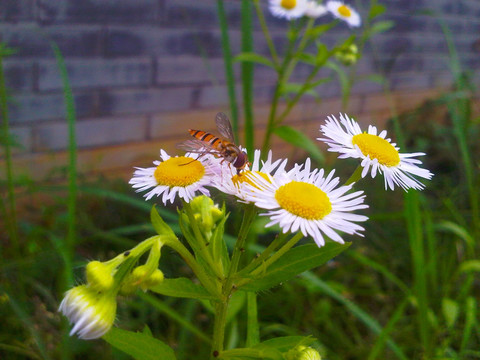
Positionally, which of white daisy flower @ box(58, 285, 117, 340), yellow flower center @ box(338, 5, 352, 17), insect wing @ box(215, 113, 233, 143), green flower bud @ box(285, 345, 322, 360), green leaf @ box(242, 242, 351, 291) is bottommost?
green flower bud @ box(285, 345, 322, 360)

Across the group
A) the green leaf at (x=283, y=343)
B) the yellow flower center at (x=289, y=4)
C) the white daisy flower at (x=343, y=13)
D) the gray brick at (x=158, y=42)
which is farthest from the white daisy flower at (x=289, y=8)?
the green leaf at (x=283, y=343)

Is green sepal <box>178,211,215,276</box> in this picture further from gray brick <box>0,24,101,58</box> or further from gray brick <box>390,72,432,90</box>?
gray brick <box>390,72,432,90</box>

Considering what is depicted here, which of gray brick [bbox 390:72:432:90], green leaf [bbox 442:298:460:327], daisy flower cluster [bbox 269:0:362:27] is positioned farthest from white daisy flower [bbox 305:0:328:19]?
gray brick [bbox 390:72:432:90]

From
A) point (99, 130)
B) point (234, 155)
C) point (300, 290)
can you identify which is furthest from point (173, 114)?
point (234, 155)

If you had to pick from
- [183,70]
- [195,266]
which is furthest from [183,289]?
[183,70]

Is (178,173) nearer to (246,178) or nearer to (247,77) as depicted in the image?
(246,178)
